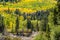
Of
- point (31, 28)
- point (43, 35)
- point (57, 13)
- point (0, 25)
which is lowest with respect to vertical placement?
point (31, 28)

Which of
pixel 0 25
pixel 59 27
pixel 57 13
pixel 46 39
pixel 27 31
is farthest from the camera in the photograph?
pixel 27 31

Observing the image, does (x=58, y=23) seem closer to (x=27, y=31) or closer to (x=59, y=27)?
(x=59, y=27)

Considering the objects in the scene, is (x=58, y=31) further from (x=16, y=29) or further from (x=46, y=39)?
(x=16, y=29)

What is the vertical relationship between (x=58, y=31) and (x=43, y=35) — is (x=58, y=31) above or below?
above

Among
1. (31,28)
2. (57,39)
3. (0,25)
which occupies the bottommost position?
(31,28)

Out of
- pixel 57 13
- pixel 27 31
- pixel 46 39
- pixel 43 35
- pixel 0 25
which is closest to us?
pixel 57 13

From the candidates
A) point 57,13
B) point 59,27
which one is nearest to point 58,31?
point 59,27

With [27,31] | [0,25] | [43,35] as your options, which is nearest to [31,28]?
[27,31]

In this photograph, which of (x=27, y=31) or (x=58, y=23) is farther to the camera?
(x=27, y=31)

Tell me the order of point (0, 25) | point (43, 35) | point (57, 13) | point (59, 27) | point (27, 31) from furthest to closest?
point (27, 31) < point (0, 25) < point (43, 35) < point (57, 13) < point (59, 27)
